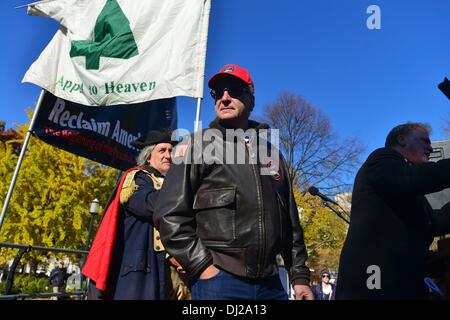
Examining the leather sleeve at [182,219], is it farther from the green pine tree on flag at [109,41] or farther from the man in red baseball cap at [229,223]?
the green pine tree on flag at [109,41]

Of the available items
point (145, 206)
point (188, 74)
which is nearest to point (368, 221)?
point (145, 206)

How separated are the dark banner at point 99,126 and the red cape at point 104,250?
7.88 feet

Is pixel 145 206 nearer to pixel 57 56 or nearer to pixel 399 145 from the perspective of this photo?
pixel 399 145

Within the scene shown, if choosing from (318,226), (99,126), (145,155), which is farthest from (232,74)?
(318,226)

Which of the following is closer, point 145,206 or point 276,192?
point 276,192

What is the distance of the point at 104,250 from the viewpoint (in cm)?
237

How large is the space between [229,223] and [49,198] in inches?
622

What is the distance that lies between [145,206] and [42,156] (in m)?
15.0

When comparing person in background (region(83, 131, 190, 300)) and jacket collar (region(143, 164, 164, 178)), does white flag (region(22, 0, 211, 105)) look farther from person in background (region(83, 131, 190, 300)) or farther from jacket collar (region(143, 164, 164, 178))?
person in background (region(83, 131, 190, 300))

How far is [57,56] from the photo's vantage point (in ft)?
16.2

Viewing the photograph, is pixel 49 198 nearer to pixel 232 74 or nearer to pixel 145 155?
pixel 145 155

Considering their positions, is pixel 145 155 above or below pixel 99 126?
below

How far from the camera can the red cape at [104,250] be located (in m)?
2.31

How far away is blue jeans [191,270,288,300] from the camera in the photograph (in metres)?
1.67
